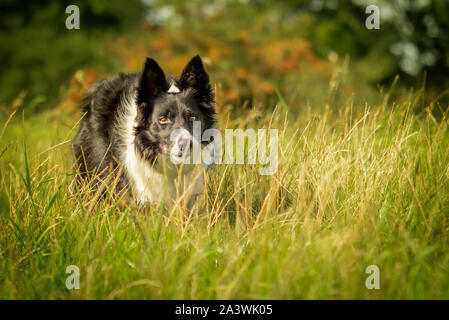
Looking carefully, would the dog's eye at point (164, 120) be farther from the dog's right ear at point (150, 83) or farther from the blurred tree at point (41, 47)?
the blurred tree at point (41, 47)

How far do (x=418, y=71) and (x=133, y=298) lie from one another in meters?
9.33

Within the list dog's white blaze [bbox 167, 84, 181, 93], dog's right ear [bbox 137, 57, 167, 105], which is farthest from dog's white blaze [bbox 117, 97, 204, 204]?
dog's white blaze [bbox 167, 84, 181, 93]

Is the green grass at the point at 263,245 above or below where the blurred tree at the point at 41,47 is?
below

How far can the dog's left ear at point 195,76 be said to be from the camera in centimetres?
400

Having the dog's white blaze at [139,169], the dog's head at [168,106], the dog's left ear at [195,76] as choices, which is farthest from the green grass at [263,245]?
the dog's left ear at [195,76]

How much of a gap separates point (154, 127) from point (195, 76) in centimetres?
61

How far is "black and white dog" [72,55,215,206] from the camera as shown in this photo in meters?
3.89

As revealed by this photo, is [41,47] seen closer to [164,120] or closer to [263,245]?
[164,120]

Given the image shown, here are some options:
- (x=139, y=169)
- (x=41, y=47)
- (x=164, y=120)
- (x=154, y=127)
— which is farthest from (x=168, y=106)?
(x=41, y=47)

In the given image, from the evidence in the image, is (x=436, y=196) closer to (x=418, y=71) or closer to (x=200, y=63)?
(x=200, y=63)


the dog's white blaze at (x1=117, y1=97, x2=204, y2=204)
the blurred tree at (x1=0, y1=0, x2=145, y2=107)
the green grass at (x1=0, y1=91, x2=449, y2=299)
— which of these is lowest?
the green grass at (x1=0, y1=91, x2=449, y2=299)

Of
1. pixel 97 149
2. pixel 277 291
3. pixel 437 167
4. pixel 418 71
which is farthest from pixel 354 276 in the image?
pixel 418 71

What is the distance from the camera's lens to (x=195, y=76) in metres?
4.07

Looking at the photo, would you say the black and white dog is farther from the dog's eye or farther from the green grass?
the green grass
